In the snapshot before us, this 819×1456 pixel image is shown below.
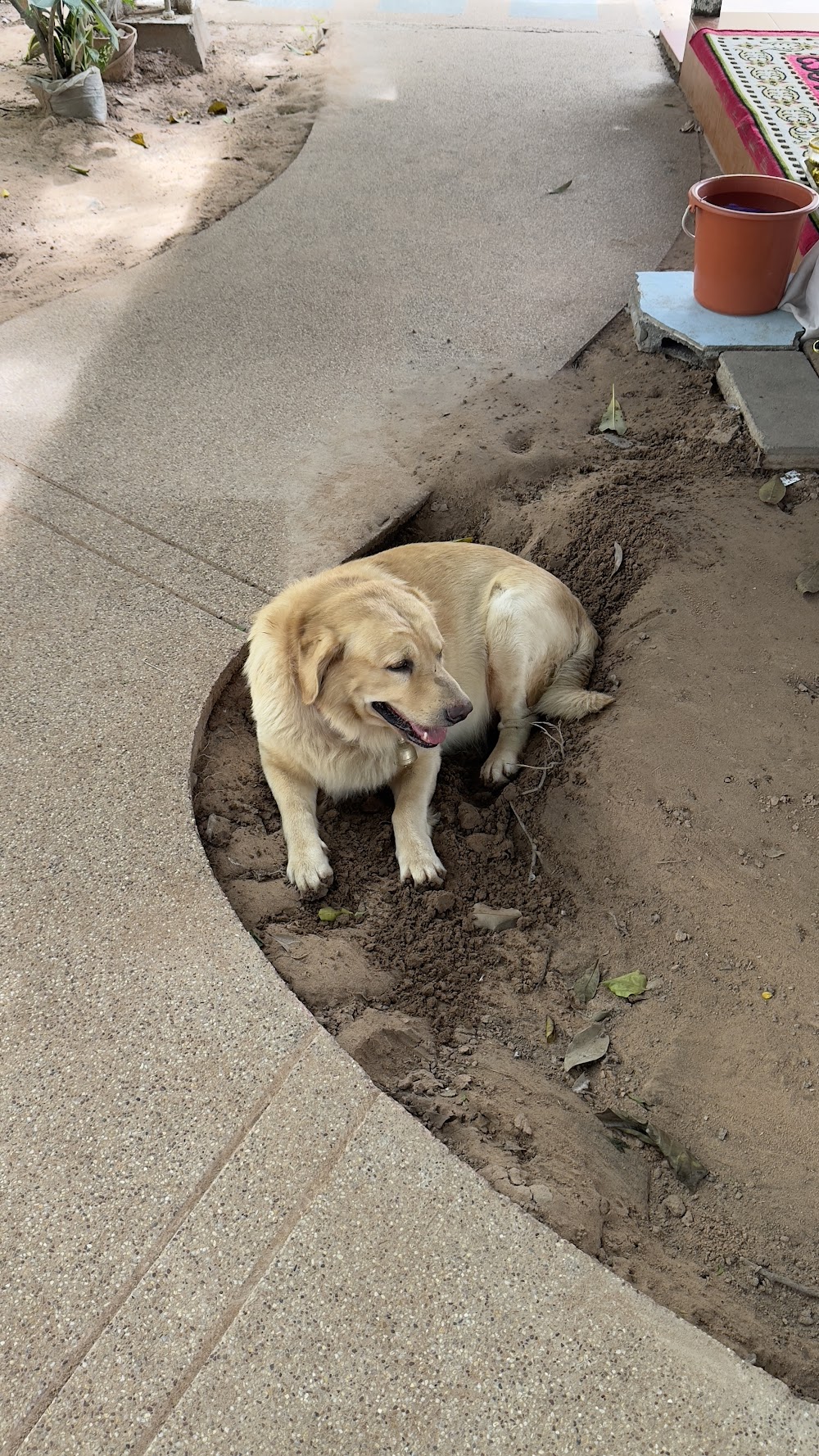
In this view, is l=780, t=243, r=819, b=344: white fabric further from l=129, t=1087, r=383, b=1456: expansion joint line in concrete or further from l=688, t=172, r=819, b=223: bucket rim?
l=129, t=1087, r=383, b=1456: expansion joint line in concrete

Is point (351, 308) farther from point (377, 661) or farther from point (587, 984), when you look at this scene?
point (587, 984)

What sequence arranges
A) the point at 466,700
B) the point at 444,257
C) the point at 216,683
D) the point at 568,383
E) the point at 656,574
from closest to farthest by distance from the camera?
1. the point at 466,700
2. the point at 216,683
3. the point at 656,574
4. the point at 568,383
5. the point at 444,257

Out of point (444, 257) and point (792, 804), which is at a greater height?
point (444, 257)

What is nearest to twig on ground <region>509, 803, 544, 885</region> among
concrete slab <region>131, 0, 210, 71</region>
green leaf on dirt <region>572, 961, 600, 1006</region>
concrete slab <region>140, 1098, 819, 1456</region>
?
green leaf on dirt <region>572, 961, 600, 1006</region>

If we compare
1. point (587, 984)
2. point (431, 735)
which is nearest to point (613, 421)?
point (431, 735)

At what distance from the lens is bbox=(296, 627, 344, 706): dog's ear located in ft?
9.24

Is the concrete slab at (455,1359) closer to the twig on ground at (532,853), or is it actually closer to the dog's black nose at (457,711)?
the twig on ground at (532,853)

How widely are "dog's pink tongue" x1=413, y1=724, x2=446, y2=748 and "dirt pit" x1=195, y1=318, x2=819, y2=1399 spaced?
40 cm

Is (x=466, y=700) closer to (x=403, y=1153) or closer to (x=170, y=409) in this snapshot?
(x=403, y=1153)

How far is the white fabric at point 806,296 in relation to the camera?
4.84 m

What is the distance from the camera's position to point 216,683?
344cm

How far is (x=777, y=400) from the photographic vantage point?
4492 millimetres

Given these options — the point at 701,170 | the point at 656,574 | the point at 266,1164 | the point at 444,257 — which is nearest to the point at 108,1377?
the point at 266,1164

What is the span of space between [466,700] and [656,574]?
1.28 metres
